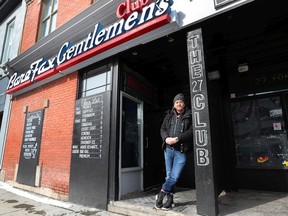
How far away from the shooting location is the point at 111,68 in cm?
468

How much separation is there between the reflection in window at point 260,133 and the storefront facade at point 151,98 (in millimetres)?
21

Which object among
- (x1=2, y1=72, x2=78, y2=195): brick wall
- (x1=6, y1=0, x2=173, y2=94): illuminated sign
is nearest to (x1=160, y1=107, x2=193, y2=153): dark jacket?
(x1=6, y1=0, x2=173, y2=94): illuminated sign

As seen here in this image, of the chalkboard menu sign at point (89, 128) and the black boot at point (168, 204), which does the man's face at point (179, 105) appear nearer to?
the black boot at point (168, 204)

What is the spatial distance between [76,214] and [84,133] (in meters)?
1.65

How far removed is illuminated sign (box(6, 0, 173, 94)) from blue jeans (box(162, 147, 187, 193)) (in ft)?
7.48

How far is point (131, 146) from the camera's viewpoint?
4852mm

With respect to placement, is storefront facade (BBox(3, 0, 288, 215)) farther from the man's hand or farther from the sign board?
the man's hand

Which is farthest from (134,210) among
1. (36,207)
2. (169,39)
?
(169,39)

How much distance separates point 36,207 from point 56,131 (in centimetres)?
188

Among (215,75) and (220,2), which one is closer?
(220,2)

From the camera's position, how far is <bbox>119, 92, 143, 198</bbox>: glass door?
4.43m

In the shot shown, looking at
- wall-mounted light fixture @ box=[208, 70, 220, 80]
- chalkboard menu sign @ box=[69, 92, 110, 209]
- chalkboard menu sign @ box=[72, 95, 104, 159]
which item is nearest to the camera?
chalkboard menu sign @ box=[69, 92, 110, 209]

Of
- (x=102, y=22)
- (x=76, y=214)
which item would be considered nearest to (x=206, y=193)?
(x=76, y=214)

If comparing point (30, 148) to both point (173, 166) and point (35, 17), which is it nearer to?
point (173, 166)
